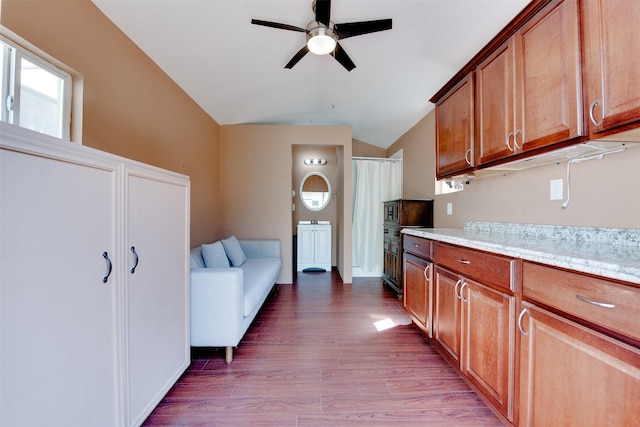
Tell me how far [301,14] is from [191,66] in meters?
1.19

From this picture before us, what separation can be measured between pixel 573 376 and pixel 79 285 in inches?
71.0

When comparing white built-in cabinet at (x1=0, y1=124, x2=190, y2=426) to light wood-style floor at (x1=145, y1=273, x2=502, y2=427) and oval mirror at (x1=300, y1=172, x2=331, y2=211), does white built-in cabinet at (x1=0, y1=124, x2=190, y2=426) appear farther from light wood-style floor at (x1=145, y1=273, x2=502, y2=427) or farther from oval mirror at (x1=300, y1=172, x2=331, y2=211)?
oval mirror at (x1=300, y1=172, x2=331, y2=211)

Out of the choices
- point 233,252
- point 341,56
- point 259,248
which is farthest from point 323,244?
point 341,56

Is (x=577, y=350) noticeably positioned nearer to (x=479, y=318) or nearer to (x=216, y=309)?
(x=479, y=318)

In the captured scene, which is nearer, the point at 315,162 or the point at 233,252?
the point at 233,252

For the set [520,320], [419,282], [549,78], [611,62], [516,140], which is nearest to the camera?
[611,62]

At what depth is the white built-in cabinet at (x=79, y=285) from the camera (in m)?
0.72

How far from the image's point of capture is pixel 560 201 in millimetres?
1512

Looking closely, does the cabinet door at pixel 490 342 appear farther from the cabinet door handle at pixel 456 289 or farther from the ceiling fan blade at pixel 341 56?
the ceiling fan blade at pixel 341 56

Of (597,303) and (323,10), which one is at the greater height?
(323,10)

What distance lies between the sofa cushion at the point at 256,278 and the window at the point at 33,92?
1.64m

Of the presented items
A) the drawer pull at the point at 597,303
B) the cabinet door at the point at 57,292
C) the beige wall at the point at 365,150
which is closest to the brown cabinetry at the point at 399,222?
the beige wall at the point at 365,150

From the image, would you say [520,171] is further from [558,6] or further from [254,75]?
[254,75]

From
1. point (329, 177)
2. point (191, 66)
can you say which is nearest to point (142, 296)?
point (191, 66)
